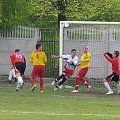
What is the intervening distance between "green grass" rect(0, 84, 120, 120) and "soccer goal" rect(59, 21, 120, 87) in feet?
7.88

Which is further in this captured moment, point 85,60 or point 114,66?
point 85,60

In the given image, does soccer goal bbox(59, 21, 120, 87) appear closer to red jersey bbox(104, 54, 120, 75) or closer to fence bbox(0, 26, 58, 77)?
red jersey bbox(104, 54, 120, 75)

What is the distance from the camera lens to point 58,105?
15.8m

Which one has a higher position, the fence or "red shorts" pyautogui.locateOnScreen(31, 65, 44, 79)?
the fence

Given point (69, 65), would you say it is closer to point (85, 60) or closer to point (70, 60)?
point (70, 60)

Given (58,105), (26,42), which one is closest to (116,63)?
(58,105)

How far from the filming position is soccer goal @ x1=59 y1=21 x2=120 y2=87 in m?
22.6

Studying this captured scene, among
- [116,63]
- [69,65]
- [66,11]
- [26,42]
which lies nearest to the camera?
[116,63]

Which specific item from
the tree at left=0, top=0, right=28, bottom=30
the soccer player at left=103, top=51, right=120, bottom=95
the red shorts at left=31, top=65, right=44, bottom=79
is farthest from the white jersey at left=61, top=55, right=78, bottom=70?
the tree at left=0, top=0, right=28, bottom=30

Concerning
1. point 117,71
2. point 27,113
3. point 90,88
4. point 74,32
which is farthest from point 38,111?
point 74,32

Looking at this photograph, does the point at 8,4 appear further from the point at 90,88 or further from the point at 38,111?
the point at 38,111

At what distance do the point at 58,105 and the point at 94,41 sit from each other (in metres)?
8.38

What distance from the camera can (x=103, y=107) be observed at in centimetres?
1552

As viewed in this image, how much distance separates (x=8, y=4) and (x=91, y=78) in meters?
6.66
